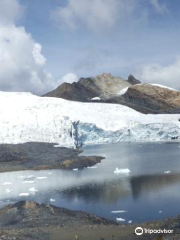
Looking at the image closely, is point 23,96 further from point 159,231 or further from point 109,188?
point 159,231

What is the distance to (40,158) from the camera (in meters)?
33.7

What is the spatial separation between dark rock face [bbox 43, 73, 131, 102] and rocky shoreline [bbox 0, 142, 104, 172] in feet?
115

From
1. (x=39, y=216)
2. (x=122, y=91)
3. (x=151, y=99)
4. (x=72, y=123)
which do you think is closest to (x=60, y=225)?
(x=39, y=216)

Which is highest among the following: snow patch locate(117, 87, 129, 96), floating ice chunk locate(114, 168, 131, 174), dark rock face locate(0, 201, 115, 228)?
snow patch locate(117, 87, 129, 96)

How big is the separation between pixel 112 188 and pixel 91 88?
6006 centimetres

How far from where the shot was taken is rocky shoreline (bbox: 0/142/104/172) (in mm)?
30547

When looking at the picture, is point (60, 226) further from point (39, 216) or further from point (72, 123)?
point (72, 123)

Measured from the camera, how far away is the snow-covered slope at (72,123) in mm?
40500

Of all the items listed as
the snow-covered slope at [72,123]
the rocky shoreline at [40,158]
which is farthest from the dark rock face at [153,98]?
the rocky shoreline at [40,158]

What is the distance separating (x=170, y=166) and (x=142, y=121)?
18607mm

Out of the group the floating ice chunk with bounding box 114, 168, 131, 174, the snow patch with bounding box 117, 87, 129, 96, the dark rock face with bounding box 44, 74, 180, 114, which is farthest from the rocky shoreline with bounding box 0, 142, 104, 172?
the snow patch with bounding box 117, 87, 129, 96

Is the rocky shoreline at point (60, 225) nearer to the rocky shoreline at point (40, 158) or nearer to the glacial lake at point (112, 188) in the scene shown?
the glacial lake at point (112, 188)

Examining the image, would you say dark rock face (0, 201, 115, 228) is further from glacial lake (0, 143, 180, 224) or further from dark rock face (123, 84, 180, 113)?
dark rock face (123, 84, 180, 113)

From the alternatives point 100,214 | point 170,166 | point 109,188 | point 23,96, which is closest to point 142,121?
point 23,96
